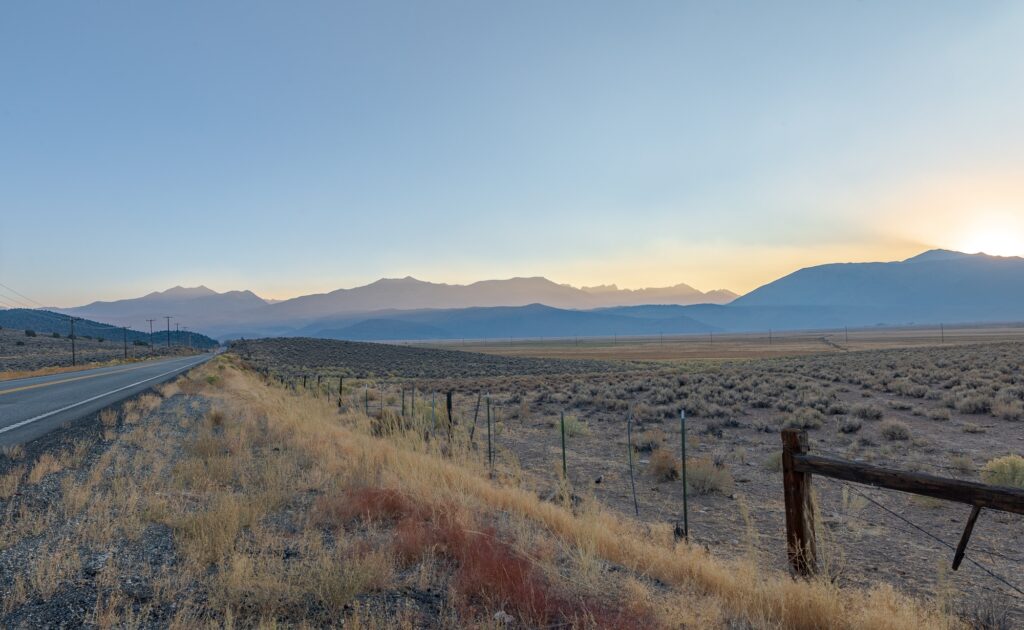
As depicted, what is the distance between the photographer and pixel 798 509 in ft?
18.1

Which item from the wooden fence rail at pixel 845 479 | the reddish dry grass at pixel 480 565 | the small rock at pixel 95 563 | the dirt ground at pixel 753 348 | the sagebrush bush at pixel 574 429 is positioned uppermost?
the wooden fence rail at pixel 845 479

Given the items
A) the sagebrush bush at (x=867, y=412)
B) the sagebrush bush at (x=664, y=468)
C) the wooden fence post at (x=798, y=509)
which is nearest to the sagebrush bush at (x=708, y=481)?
the sagebrush bush at (x=664, y=468)

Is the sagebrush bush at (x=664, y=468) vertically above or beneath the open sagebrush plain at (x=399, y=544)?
beneath

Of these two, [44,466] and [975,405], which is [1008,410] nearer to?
[975,405]

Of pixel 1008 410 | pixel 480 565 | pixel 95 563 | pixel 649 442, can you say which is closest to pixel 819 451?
pixel 649 442

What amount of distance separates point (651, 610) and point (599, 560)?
1265mm

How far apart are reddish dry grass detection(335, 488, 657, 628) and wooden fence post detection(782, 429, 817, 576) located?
2024 mm

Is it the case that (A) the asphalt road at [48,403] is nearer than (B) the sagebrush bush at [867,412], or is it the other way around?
(A) the asphalt road at [48,403]

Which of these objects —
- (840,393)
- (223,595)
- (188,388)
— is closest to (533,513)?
(223,595)

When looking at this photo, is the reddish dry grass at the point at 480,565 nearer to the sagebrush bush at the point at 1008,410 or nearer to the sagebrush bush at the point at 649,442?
the sagebrush bush at the point at 649,442

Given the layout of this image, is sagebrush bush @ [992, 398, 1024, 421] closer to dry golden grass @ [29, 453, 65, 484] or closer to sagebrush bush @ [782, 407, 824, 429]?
sagebrush bush @ [782, 407, 824, 429]

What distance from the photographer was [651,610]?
4.51m

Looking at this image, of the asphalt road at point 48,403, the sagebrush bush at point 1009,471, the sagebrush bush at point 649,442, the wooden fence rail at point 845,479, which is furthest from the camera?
the sagebrush bush at point 649,442

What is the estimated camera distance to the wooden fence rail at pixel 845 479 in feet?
13.1
